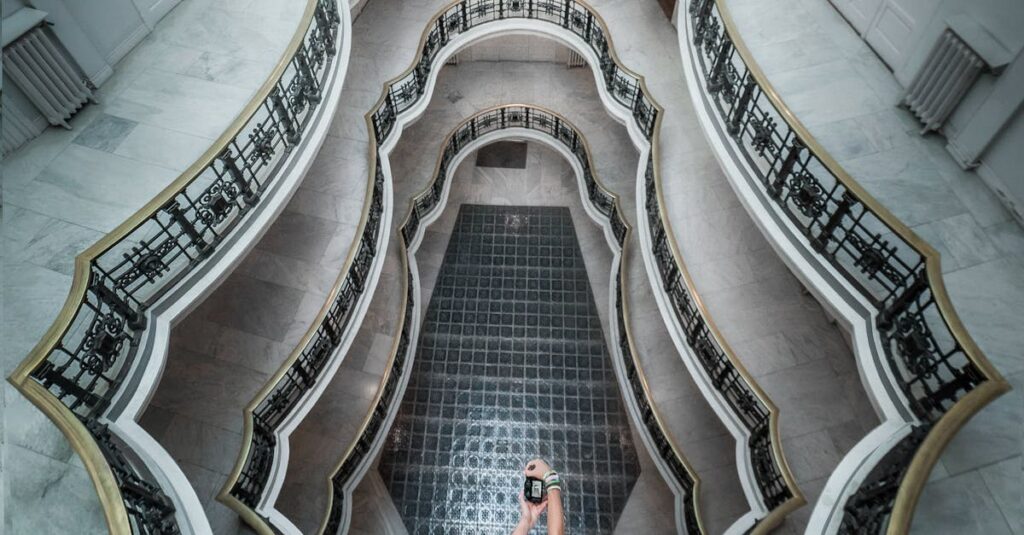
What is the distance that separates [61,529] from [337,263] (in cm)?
432

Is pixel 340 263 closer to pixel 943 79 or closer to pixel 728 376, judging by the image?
pixel 728 376

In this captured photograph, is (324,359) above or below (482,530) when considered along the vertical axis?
above

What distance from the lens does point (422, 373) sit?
10.8 metres

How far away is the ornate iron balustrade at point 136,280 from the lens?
395cm

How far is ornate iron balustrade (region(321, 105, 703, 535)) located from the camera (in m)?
7.78

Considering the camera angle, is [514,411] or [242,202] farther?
[514,411]

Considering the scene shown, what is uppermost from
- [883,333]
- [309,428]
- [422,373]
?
[883,333]

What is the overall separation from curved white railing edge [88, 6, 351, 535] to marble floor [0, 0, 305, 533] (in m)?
0.46

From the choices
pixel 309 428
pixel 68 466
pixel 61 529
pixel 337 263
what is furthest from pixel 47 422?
pixel 309 428

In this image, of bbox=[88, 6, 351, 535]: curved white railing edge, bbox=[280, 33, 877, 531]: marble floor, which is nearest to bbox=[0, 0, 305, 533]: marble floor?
bbox=[88, 6, 351, 535]: curved white railing edge

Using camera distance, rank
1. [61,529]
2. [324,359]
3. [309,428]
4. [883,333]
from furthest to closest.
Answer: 1. [309,428]
2. [324,359]
3. [883,333]
4. [61,529]

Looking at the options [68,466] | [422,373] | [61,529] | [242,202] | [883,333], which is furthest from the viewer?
[422,373]

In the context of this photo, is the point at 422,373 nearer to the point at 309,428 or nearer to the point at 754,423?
the point at 309,428

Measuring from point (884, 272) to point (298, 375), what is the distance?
6546 mm
